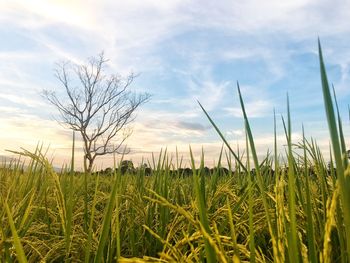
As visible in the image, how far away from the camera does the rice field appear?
690 millimetres

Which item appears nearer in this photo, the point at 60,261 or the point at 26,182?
the point at 60,261

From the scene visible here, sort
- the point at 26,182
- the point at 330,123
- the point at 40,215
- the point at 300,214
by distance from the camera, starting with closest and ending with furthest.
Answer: the point at 330,123 → the point at 300,214 → the point at 40,215 → the point at 26,182

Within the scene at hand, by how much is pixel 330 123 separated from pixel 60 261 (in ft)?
4.61

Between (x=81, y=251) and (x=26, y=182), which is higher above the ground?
(x=26, y=182)

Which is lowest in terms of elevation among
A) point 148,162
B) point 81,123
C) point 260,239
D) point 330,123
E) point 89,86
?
point 260,239

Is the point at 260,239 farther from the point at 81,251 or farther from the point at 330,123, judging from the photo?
the point at 330,123

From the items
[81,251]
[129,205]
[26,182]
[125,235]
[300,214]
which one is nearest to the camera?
[300,214]

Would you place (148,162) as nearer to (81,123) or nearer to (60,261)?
(60,261)

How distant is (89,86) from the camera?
82.8 ft

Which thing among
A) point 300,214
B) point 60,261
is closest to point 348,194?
point 300,214

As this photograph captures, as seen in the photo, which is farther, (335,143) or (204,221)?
(204,221)

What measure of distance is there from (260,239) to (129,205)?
2.24 ft

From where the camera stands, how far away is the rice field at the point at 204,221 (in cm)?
69

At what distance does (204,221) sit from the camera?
0.74 m
